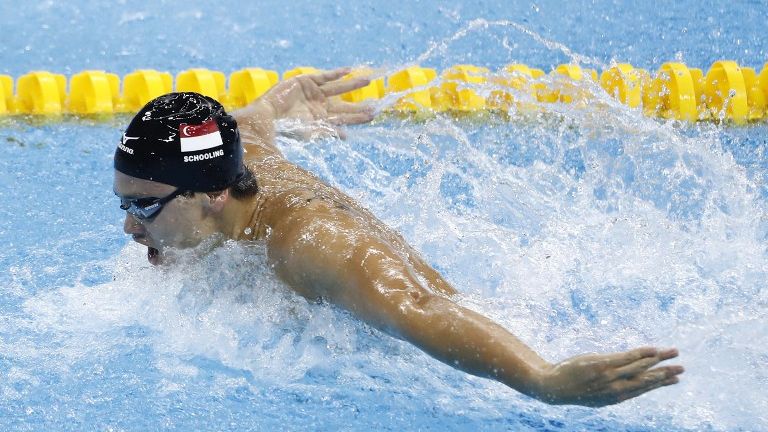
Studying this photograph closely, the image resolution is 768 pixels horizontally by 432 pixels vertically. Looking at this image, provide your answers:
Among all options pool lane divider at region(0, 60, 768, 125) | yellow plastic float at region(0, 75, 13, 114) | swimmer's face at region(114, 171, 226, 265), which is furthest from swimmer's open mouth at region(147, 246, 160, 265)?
yellow plastic float at region(0, 75, 13, 114)

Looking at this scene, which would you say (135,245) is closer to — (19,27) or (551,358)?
(551,358)

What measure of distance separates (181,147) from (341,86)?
3.94 feet

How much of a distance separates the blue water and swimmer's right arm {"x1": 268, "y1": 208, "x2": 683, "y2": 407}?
0.25 meters

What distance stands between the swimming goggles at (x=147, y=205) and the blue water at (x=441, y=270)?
0.22 m

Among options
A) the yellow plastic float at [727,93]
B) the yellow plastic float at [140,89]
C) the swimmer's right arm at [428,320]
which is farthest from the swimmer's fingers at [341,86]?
the yellow plastic float at [727,93]

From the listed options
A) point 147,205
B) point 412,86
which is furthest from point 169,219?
point 412,86

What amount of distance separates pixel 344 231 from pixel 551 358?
0.62 metres

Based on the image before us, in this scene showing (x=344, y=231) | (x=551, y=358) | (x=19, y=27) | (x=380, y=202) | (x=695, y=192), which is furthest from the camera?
(x=19, y=27)

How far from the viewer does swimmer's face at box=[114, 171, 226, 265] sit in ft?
7.91

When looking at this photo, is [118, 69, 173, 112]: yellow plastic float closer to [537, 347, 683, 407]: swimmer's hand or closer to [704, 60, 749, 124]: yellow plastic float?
[704, 60, 749, 124]: yellow plastic float

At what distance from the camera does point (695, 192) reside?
3855 millimetres

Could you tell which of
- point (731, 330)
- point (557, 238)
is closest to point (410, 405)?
point (731, 330)

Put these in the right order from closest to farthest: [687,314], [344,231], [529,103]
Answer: [344,231] < [687,314] < [529,103]

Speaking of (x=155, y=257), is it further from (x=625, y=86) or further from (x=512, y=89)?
(x=625, y=86)
